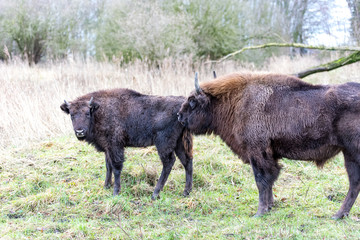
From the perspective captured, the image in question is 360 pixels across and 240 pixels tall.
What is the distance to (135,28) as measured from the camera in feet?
59.4

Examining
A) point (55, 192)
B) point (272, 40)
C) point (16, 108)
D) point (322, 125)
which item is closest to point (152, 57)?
point (16, 108)

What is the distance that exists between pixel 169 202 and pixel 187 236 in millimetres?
1485

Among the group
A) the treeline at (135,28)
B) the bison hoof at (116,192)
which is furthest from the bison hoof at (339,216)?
the treeline at (135,28)

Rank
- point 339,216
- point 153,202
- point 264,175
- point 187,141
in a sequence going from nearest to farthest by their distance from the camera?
point 339,216
point 264,175
point 153,202
point 187,141

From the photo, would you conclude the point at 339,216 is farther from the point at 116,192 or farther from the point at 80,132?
the point at 80,132

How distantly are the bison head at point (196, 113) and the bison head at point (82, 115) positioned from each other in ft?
5.43

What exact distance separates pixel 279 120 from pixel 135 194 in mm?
2800

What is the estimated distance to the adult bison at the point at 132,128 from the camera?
22.4 ft

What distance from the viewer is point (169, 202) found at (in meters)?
6.32

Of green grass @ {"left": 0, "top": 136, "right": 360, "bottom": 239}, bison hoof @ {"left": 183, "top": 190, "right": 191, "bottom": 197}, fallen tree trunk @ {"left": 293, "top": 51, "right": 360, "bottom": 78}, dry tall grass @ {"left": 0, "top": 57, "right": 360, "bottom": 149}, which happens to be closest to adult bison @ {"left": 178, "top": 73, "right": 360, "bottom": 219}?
green grass @ {"left": 0, "top": 136, "right": 360, "bottom": 239}

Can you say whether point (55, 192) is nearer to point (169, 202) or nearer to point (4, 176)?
point (4, 176)

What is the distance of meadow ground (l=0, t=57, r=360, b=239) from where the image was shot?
5098mm

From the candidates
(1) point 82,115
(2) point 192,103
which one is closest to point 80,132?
(1) point 82,115

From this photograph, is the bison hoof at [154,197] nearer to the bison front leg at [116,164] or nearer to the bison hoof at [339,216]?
the bison front leg at [116,164]
